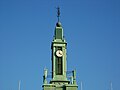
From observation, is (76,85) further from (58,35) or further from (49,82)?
(58,35)

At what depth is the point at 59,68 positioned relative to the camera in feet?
204

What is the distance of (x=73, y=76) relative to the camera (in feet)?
201

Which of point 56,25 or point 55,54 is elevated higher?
point 56,25

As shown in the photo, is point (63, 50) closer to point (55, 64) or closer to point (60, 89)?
point (55, 64)

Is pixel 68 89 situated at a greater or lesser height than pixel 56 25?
lesser

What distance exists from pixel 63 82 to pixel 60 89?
1.58 metres

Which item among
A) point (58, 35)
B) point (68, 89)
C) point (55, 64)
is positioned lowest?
point (68, 89)

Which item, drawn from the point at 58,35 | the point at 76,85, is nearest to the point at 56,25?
the point at 58,35

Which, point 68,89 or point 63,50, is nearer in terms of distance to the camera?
point 68,89

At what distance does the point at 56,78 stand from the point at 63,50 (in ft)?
16.8

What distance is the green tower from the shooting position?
59719 millimetres

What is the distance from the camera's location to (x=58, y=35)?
211 ft

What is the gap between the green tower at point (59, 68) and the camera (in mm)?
59719

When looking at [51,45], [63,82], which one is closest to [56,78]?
[63,82]
